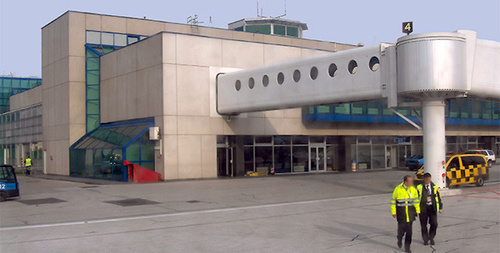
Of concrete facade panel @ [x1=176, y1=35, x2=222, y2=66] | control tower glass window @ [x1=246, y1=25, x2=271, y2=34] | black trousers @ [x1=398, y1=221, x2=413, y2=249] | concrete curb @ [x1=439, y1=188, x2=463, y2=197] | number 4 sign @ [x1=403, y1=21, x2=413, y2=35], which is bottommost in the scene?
concrete curb @ [x1=439, y1=188, x2=463, y2=197]

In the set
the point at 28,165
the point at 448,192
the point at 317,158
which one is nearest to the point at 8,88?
the point at 28,165

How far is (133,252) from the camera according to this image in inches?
397

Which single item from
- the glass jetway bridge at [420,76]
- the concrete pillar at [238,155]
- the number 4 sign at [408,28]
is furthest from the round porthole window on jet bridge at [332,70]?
the concrete pillar at [238,155]

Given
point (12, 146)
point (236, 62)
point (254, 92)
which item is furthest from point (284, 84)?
Answer: point (12, 146)

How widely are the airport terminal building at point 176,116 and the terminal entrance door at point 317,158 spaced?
3.3 inches

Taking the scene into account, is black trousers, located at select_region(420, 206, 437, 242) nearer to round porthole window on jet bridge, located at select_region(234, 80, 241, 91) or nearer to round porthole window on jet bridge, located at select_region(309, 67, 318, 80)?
round porthole window on jet bridge, located at select_region(309, 67, 318, 80)

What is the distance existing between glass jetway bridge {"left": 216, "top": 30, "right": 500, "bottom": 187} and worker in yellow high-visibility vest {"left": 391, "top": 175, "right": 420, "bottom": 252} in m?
10.3

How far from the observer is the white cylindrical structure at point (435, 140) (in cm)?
2061

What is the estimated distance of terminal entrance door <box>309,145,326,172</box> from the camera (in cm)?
3746

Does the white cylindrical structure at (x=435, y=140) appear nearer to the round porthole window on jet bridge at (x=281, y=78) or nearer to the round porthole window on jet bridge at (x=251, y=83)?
the round porthole window on jet bridge at (x=281, y=78)

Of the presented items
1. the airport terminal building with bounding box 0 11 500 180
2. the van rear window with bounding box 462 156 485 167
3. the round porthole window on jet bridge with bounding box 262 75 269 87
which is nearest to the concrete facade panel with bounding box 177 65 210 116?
the airport terminal building with bounding box 0 11 500 180

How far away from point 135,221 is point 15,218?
3.90 metres

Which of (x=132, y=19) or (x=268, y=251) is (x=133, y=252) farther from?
(x=132, y=19)

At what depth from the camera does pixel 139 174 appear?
28.5 meters
